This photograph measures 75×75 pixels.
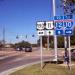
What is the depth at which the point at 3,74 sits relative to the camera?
1975cm

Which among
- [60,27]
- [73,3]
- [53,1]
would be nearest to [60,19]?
[60,27]

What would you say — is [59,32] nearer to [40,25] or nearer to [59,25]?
[59,25]

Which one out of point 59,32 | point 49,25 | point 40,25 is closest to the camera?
point 40,25

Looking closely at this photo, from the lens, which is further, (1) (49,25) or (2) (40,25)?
(1) (49,25)

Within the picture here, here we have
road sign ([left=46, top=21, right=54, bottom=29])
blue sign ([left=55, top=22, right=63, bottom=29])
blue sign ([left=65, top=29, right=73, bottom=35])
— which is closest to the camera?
blue sign ([left=65, top=29, right=73, bottom=35])

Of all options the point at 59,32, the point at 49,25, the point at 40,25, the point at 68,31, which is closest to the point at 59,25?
the point at 59,32

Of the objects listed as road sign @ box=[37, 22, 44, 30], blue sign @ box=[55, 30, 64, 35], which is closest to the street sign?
blue sign @ box=[55, 30, 64, 35]

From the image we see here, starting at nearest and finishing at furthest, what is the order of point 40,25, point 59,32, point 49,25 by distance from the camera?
1. point 40,25
2. point 59,32
3. point 49,25

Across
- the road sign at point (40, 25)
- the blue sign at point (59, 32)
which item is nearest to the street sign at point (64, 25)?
the blue sign at point (59, 32)

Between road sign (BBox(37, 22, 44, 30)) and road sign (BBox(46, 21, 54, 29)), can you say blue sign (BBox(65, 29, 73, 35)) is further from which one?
road sign (BBox(37, 22, 44, 30))

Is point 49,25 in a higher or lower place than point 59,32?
higher

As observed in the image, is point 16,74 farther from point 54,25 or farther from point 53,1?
point 53,1

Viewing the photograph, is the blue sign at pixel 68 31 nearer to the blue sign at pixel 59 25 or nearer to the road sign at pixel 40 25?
the blue sign at pixel 59 25

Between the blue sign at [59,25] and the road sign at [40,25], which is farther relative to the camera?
the blue sign at [59,25]
